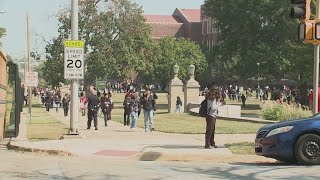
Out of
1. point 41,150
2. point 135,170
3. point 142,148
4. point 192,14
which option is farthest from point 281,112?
point 192,14

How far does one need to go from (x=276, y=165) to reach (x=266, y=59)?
133ft

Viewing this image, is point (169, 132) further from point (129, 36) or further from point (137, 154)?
point (129, 36)

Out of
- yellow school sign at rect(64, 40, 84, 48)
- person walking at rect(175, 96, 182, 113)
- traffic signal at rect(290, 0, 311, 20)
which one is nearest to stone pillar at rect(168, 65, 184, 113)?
person walking at rect(175, 96, 182, 113)

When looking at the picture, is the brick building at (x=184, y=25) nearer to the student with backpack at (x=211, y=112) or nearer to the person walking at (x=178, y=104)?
the person walking at (x=178, y=104)

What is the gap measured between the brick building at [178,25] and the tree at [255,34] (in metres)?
76.7

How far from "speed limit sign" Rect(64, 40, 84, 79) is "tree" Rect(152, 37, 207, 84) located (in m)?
87.8

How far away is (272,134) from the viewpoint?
1236 centimetres

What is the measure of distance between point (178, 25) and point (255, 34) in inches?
3303

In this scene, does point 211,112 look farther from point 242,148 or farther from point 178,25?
point 178,25

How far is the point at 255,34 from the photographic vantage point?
55.3 meters

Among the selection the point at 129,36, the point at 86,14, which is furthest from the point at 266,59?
Result: the point at 86,14

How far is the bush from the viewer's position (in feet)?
80.3

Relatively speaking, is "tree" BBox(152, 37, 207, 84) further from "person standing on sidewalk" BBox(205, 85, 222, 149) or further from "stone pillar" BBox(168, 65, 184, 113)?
"person standing on sidewalk" BBox(205, 85, 222, 149)

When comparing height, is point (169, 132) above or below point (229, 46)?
below
